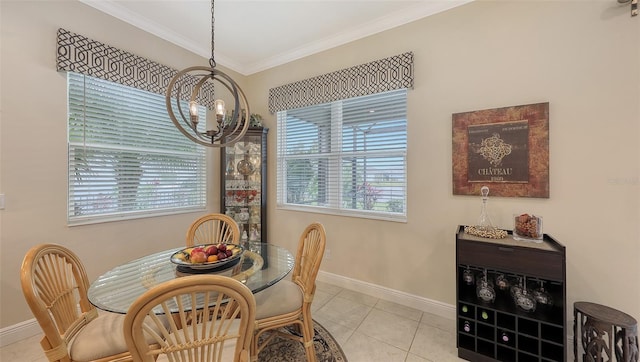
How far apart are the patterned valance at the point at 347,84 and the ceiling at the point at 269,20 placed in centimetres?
40

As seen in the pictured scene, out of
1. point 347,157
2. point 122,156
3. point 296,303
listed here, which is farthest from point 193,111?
point 347,157

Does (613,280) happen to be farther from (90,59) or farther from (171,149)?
(90,59)

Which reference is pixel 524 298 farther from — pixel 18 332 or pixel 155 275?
pixel 18 332

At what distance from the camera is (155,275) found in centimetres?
159

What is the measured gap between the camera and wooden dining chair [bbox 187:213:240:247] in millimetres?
2395

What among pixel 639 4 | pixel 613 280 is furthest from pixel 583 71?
pixel 613 280

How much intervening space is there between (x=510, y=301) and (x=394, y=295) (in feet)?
3.61

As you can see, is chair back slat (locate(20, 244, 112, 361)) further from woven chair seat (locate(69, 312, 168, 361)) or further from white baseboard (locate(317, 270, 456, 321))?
white baseboard (locate(317, 270, 456, 321))

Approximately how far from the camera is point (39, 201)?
7.05 ft

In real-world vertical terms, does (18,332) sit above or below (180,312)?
below

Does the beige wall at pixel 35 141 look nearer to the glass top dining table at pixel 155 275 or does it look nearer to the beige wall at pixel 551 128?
the glass top dining table at pixel 155 275

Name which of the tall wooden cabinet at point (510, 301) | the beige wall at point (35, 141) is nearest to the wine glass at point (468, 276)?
the tall wooden cabinet at point (510, 301)

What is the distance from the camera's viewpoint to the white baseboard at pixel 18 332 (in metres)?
2.00

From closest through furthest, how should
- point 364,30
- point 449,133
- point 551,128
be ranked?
point 551,128 < point 449,133 < point 364,30
